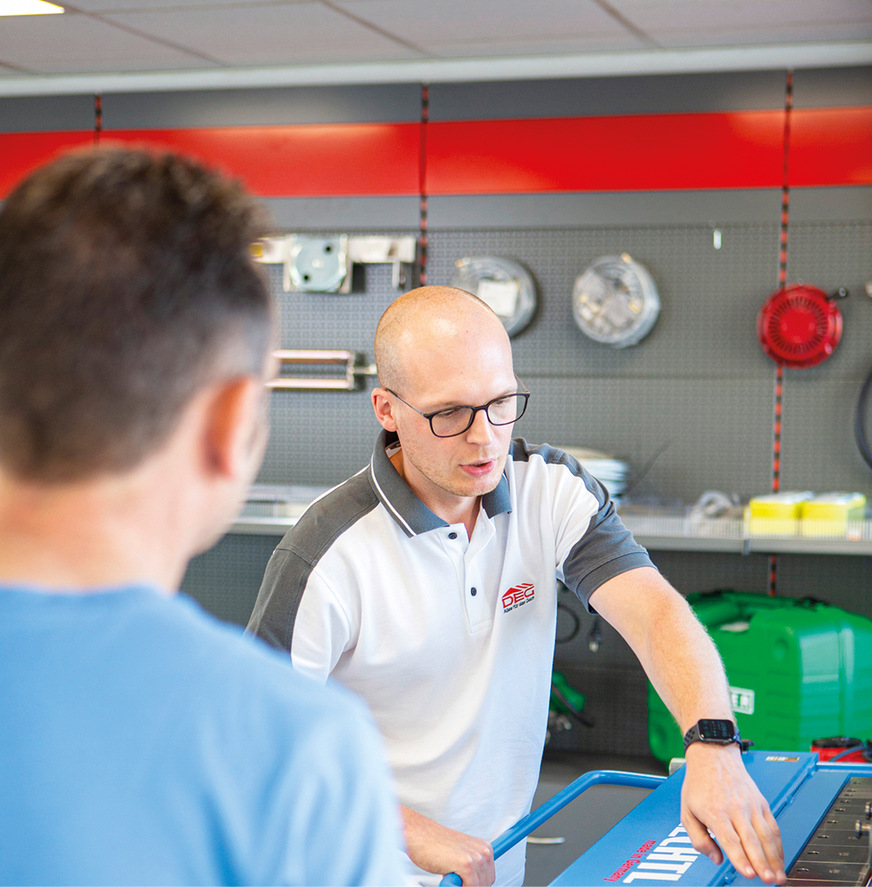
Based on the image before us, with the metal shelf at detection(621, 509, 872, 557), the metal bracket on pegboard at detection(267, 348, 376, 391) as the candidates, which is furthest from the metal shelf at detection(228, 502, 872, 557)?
the metal bracket on pegboard at detection(267, 348, 376, 391)

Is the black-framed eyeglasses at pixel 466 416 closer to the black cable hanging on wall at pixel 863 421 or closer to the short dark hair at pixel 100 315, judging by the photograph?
the short dark hair at pixel 100 315

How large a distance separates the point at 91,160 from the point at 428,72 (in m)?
4.40

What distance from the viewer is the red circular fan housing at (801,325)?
4.32m

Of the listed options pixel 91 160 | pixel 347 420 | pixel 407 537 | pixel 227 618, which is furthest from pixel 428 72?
pixel 91 160

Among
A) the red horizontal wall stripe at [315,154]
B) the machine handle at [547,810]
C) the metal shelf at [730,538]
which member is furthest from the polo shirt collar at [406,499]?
the red horizontal wall stripe at [315,154]

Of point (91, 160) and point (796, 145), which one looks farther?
point (796, 145)

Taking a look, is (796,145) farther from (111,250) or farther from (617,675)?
(111,250)

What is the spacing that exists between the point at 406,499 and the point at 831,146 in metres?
3.37

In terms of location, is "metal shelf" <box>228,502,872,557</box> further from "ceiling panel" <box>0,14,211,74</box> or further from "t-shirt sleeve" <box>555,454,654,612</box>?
"ceiling panel" <box>0,14,211,74</box>

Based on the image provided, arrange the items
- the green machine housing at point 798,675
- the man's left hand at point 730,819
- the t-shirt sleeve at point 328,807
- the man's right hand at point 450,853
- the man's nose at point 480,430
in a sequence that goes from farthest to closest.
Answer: the green machine housing at point 798,675 < the man's nose at point 480,430 < the man's right hand at point 450,853 < the man's left hand at point 730,819 < the t-shirt sleeve at point 328,807

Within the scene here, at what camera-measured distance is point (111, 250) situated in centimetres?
60

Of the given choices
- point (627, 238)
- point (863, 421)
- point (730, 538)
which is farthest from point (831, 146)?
point (730, 538)

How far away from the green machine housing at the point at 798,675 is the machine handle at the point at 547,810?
87.2 inches

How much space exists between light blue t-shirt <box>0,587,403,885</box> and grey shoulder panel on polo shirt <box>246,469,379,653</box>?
1.08 m
